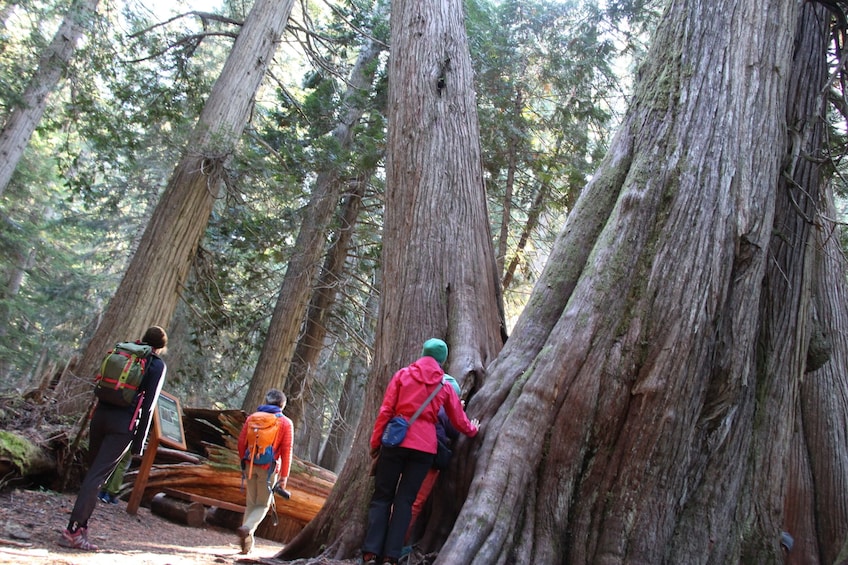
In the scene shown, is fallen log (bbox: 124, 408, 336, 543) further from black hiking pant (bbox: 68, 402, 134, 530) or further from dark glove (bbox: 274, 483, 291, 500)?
black hiking pant (bbox: 68, 402, 134, 530)

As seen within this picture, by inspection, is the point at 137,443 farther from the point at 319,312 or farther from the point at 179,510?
the point at 319,312

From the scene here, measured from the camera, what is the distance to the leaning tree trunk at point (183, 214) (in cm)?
842

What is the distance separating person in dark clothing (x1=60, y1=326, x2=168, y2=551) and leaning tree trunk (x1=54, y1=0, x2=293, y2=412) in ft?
11.2

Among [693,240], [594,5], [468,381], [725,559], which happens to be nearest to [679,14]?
[693,240]

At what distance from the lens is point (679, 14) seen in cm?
552

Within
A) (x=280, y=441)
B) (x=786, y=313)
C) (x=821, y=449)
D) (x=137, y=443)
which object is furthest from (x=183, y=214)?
(x=821, y=449)

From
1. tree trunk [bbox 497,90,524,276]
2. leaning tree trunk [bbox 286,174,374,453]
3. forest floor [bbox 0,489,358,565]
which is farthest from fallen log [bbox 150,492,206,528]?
tree trunk [bbox 497,90,524,276]

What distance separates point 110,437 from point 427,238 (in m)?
2.92

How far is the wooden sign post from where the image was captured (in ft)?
22.3

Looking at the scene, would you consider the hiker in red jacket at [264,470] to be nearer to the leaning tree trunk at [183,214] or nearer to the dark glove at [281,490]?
the dark glove at [281,490]

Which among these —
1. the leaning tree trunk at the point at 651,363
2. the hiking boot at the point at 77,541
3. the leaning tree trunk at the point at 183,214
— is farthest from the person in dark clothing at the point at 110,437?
the leaning tree trunk at the point at 183,214

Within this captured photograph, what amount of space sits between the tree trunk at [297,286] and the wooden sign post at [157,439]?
3845 millimetres

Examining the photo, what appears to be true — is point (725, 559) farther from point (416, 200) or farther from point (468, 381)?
point (416, 200)

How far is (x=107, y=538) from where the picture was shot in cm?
527
